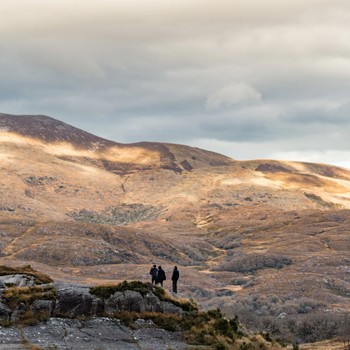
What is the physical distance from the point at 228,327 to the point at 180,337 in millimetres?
4913

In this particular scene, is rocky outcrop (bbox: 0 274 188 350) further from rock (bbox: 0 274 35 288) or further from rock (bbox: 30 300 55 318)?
rock (bbox: 0 274 35 288)

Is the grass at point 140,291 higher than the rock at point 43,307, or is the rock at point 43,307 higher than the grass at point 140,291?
the grass at point 140,291

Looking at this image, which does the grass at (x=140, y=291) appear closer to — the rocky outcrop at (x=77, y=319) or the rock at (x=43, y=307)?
the rocky outcrop at (x=77, y=319)

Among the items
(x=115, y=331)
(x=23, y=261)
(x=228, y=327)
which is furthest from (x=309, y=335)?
(x=23, y=261)

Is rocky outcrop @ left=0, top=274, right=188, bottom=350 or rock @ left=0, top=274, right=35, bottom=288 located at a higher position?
rock @ left=0, top=274, right=35, bottom=288

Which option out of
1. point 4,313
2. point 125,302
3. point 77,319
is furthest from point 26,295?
point 125,302

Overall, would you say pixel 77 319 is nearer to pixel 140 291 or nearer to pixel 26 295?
pixel 26 295

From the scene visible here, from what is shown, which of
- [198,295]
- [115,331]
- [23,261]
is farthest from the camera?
[23,261]

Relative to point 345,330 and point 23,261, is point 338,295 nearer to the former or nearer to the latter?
point 345,330

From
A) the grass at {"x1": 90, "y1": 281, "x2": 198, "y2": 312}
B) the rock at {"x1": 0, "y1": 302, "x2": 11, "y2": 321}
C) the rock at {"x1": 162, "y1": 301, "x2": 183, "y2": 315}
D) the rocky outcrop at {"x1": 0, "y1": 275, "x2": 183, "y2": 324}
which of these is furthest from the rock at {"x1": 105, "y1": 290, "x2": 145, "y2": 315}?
the rock at {"x1": 0, "y1": 302, "x2": 11, "y2": 321}

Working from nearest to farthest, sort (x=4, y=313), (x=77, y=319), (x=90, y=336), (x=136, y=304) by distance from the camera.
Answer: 1. (x=90, y=336)
2. (x=4, y=313)
3. (x=77, y=319)
4. (x=136, y=304)

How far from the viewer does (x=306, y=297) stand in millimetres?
164000

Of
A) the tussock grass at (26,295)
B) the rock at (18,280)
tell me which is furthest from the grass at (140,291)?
the rock at (18,280)

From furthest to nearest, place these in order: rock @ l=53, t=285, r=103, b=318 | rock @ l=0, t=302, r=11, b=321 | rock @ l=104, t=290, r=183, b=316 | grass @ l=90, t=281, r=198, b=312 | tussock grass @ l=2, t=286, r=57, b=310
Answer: grass @ l=90, t=281, r=198, b=312 < rock @ l=104, t=290, r=183, b=316 < rock @ l=53, t=285, r=103, b=318 < tussock grass @ l=2, t=286, r=57, b=310 < rock @ l=0, t=302, r=11, b=321
